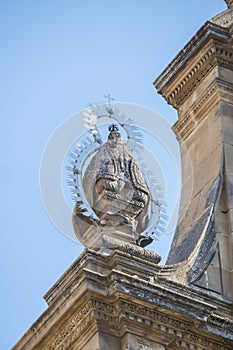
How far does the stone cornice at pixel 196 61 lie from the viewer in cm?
2266

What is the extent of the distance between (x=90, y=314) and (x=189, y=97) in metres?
5.21

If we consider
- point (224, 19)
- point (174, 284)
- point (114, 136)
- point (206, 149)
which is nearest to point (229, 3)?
point (224, 19)

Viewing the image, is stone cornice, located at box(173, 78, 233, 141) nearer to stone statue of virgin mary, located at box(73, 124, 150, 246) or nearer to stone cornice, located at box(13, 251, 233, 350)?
stone statue of virgin mary, located at box(73, 124, 150, 246)

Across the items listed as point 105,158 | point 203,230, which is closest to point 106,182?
point 105,158

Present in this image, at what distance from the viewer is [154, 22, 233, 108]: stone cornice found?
74.3 feet

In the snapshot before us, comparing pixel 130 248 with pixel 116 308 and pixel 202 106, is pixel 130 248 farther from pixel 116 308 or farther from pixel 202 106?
pixel 202 106

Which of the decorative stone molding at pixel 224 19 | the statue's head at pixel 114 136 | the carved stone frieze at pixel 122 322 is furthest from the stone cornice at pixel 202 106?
the carved stone frieze at pixel 122 322

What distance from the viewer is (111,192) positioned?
777 inches

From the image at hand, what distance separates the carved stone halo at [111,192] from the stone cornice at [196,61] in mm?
2711

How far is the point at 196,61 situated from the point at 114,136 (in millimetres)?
2842

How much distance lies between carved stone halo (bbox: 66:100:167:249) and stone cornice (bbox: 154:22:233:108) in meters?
2.71

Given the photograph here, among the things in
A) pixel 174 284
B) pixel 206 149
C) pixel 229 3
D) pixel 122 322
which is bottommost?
pixel 122 322

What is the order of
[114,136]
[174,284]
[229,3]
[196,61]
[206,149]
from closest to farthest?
[174,284] < [114,136] < [206,149] < [196,61] < [229,3]

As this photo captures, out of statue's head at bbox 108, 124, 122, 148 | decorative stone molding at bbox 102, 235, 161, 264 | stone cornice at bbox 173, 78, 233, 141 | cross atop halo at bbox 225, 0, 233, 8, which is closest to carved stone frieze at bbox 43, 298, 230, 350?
decorative stone molding at bbox 102, 235, 161, 264
